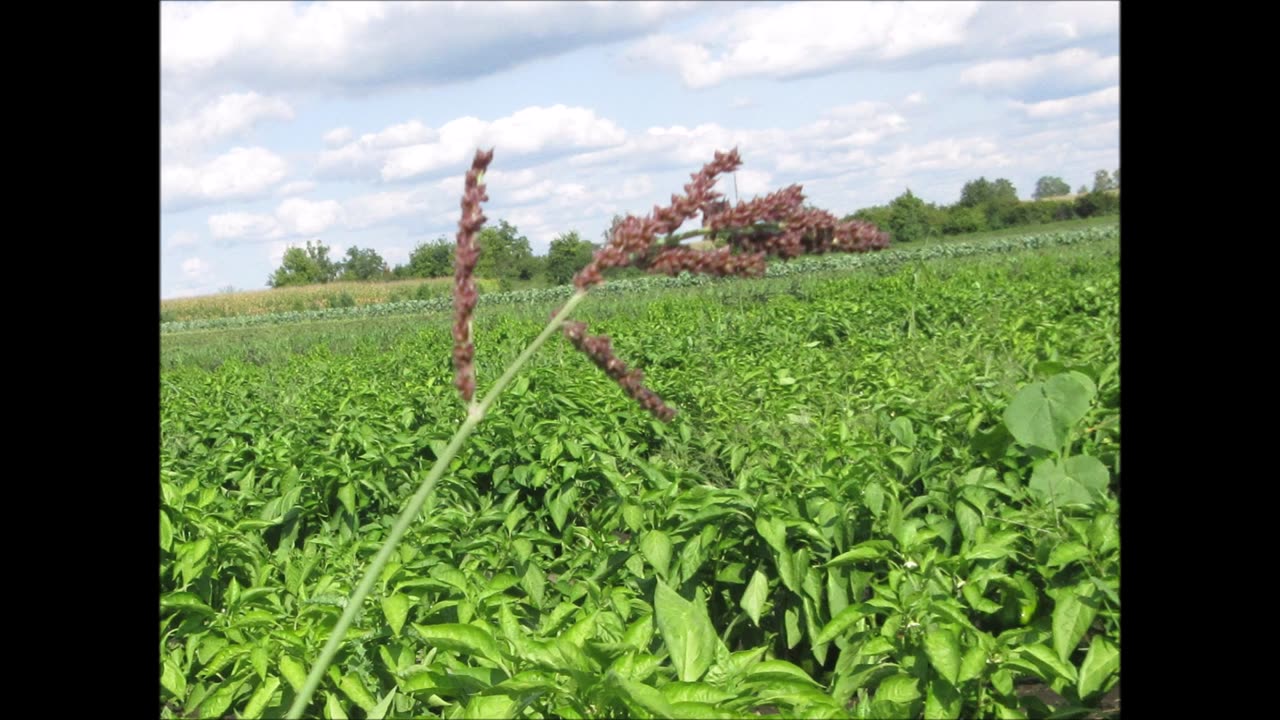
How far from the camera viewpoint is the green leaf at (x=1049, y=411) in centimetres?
344

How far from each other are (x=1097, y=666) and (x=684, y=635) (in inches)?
35.4

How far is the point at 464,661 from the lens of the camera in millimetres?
2574

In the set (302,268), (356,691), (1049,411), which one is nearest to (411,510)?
(356,691)

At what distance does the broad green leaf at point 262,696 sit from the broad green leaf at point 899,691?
1338 millimetres

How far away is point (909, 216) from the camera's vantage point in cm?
5200

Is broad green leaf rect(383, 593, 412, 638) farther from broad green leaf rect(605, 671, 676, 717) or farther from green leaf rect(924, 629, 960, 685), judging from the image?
green leaf rect(924, 629, 960, 685)

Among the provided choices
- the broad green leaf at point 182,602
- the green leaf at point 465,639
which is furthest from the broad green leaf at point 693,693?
the broad green leaf at point 182,602

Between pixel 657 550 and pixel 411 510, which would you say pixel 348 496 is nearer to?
pixel 657 550

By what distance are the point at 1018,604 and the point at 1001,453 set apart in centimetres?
105

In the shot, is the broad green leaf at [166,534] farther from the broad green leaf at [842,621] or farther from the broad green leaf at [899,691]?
the broad green leaf at [899,691]

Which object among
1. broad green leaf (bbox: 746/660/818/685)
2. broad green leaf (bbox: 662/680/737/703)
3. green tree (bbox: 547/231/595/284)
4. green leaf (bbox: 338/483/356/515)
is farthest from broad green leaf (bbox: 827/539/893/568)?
green tree (bbox: 547/231/595/284)

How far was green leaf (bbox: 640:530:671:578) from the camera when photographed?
3131 millimetres
